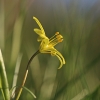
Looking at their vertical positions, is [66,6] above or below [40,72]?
above

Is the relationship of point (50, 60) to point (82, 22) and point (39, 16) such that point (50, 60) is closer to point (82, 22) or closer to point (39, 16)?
point (82, 22)

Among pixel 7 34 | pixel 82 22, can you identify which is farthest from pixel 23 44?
pixel 82 22

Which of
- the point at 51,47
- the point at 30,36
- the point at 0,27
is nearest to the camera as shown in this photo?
the point at 51,47

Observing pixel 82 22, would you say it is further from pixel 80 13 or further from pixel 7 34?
pixel 7 34

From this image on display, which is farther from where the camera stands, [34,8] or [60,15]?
[34,8]

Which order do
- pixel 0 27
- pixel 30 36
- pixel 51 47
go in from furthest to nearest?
1. pixel 30 36
2. pixel 0 27
3. pixel 51 47

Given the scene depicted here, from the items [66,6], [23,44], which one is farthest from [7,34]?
[66,6]
